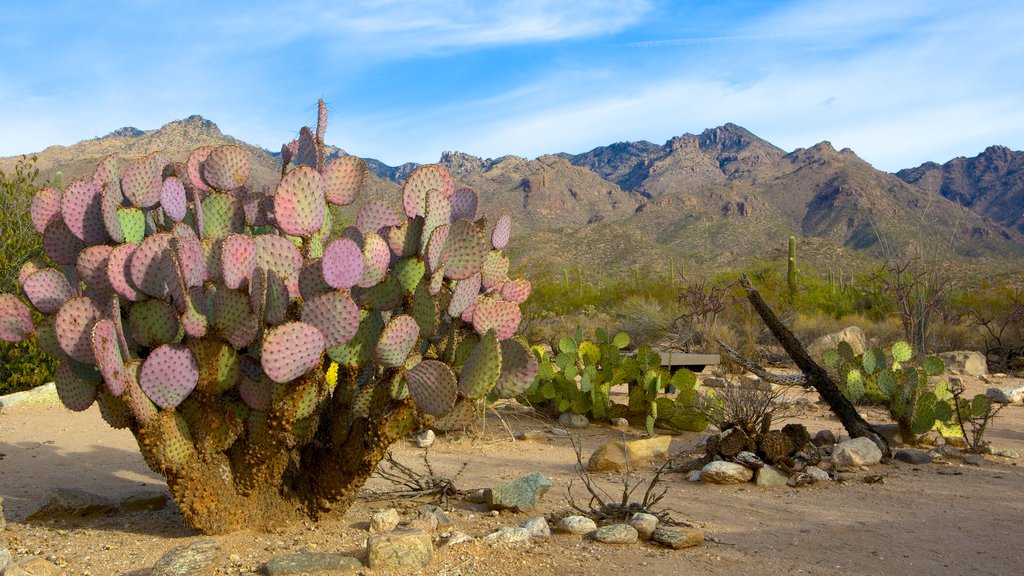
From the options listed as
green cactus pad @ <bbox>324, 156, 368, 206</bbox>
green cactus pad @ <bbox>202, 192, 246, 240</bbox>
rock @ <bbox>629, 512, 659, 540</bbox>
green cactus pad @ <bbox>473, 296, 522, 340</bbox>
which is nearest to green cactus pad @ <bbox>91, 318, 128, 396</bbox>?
green cactus pad @ <bbox>202, 192, 246, 240</bbox>

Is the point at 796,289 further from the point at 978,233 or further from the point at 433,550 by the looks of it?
the point at 978,233

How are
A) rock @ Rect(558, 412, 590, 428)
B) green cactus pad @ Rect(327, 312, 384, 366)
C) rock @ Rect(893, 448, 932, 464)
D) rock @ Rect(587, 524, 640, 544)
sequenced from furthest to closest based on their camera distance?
rock @ Rect(558, 412, 590, 428)
rock @ Rect(893, 448, 932, 464)
rock @ Rect(587, 524, 640, 544)
green cactus pad @ Rect(327, 312, 384, 366)

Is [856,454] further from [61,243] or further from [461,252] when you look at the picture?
[61,243]

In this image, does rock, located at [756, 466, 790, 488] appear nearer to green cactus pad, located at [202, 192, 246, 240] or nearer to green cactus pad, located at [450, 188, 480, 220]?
green cactus pad, located at [450, 188, 480, 220]

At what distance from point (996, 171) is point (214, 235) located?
103 meters

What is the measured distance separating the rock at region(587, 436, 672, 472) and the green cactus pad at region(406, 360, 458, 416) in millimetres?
2107

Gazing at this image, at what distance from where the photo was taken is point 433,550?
11.0 feet

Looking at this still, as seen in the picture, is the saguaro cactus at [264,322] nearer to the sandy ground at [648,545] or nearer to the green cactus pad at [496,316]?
the green cactus pad at [496,316]

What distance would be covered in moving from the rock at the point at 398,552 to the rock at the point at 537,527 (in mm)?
615

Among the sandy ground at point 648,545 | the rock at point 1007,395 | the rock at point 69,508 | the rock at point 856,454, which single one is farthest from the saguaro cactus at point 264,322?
the rock at point 1007,395

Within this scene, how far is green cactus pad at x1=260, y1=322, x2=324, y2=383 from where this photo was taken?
3154 mm

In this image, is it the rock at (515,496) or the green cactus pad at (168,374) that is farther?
the rock at (515,496)

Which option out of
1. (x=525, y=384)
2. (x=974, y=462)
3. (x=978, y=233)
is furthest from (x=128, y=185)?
(x=978, y=233)

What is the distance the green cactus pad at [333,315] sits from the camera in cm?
325
